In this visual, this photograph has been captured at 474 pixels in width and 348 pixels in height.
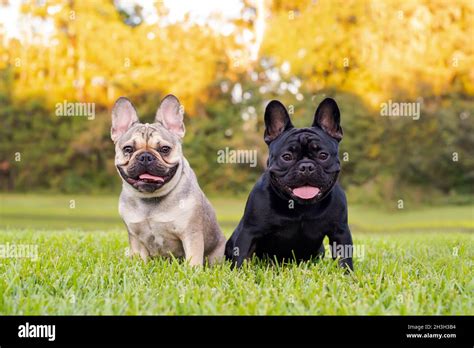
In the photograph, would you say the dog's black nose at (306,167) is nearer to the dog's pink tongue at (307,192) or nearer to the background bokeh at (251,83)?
the dog's pink tongue at (307,192)

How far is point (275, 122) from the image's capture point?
424 centimetres

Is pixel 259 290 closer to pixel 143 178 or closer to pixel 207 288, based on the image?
pixel 207 288

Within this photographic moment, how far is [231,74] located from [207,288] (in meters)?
16.6

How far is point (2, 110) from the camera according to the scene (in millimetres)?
22172

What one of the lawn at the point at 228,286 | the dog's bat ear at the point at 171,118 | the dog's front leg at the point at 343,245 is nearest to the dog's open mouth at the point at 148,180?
the dog's bat ear at the point at 171,118

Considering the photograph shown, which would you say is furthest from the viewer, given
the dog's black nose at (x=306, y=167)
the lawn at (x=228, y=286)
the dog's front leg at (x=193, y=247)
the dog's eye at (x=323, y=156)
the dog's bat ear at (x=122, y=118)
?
the dog's bat ear at (x=122, y=118)

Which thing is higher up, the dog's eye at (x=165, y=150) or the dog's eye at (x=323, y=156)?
the dog's eye at (x=165, y=150)

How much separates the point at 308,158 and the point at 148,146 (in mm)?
1262

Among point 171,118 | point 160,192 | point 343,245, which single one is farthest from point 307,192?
point 171,118

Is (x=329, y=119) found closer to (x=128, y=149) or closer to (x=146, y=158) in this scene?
(x=146, y=158)

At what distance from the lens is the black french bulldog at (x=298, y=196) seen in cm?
388

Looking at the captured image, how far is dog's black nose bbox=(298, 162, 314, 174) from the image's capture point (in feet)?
12.4
